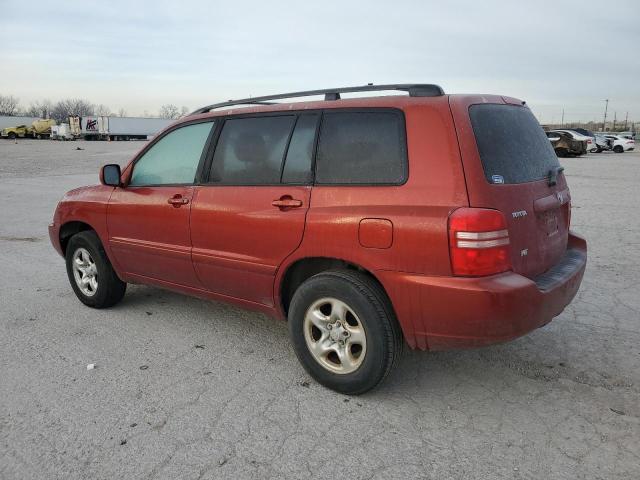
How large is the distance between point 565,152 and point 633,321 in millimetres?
28778

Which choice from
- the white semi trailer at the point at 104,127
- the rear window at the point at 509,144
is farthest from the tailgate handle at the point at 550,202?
the white semi trailer at the point at 104,127

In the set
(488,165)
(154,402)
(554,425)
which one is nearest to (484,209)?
(488,165)

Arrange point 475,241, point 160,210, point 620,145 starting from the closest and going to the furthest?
point 475,241 → point 160,210 → point 620,145

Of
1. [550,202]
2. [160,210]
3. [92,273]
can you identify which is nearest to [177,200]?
[160,210]

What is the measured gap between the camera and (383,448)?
2.74 m

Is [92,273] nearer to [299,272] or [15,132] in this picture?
[299,272]

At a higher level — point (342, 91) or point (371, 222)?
point (342, 91)

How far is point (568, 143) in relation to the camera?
2986 centimetres

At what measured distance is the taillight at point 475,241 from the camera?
2760 mm

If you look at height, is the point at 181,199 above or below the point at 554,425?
above

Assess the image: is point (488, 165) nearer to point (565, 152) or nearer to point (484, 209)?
point (484, 209)

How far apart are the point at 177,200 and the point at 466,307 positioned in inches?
91.7

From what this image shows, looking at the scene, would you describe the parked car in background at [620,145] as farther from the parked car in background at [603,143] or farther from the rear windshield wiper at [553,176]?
the rear windshield wiper at [553,176]

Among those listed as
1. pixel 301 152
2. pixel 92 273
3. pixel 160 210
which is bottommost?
pixel 92 273
